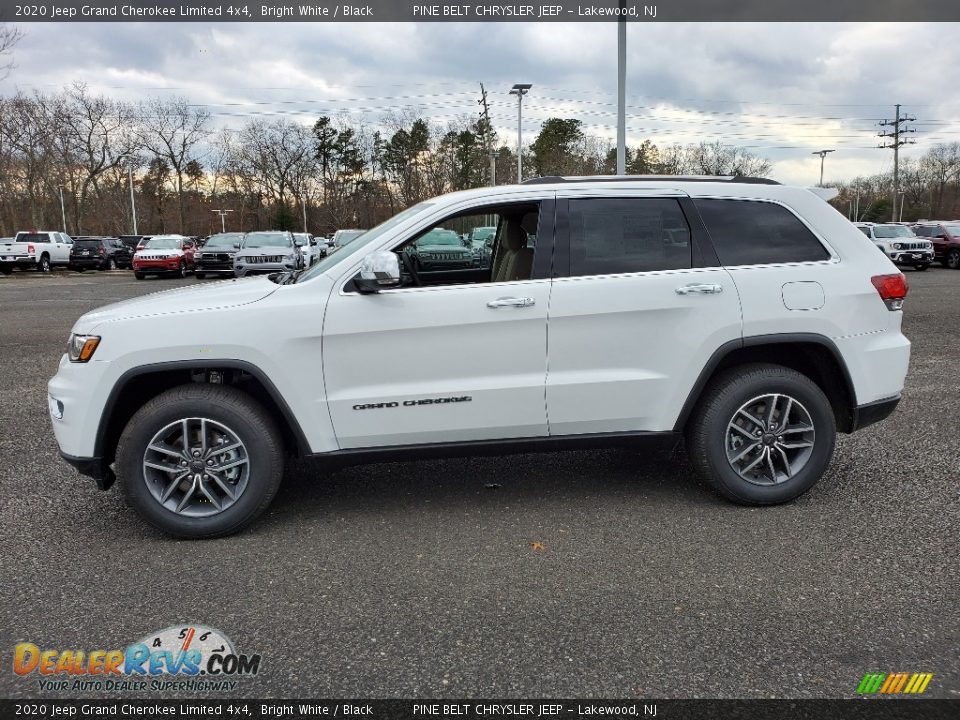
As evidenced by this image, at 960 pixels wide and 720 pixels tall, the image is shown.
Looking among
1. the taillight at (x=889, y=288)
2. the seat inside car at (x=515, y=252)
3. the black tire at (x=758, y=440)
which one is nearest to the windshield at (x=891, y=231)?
the taillight at (x=889, y=288)

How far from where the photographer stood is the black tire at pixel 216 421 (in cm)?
376

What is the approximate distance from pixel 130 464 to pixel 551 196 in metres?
2.73

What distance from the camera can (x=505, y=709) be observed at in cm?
250

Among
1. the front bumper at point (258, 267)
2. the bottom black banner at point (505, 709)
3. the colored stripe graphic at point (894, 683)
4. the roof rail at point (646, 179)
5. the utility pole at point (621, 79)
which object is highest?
the utility pole at point (621, 79)

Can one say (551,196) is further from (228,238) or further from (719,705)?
(228,238)

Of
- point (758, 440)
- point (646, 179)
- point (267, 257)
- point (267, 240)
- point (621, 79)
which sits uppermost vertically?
point (621, 79)

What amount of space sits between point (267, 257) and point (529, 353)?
17.9 m

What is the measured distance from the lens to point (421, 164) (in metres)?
71.0

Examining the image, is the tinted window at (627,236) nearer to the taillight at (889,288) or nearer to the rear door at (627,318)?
the rear door at (627,318)

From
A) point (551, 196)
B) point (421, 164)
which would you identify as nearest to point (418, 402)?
point (551, 196)

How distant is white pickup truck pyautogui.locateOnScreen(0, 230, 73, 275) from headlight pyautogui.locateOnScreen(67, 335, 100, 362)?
33.9 metres

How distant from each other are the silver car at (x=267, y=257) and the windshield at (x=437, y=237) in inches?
606

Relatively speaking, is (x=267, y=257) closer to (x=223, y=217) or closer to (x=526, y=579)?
(x=526, y=579)

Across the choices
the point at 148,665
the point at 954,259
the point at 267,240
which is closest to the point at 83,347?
the point at 148,665
